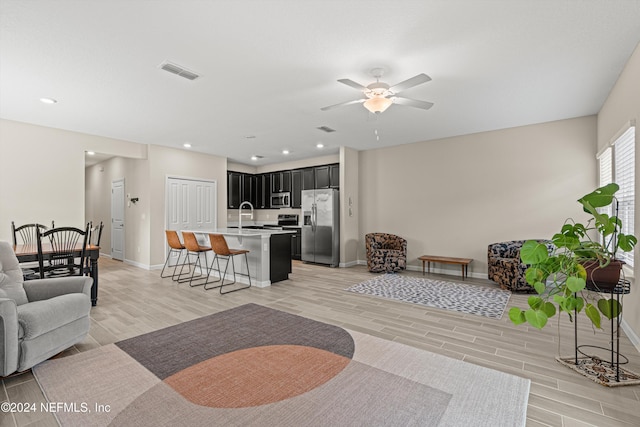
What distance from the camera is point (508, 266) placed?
4.86 meters

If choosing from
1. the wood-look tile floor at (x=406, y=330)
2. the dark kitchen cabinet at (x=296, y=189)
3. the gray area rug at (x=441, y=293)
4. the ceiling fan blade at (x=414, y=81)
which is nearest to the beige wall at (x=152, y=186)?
the wood-look tile floor at (x=406, y=330)

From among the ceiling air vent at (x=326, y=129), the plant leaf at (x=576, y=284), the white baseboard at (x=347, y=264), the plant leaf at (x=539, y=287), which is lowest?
the white baseboard at (x=347, y=264)

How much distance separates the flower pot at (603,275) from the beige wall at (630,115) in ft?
2.76

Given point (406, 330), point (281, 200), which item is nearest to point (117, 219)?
point (281, 200)

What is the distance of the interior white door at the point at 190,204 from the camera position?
7039mm

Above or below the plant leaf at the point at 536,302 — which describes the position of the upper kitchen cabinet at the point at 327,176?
above

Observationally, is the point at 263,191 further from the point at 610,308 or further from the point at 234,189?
the point at 610,308

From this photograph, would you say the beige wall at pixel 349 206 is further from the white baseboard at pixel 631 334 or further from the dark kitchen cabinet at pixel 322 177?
the white baseboard at pixel 631 334

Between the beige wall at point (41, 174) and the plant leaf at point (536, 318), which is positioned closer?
the plant leaf at point (536, 318)

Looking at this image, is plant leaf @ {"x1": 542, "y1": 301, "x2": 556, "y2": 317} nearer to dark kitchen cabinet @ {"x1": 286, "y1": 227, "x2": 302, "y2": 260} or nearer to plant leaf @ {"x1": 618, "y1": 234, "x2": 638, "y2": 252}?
plant leaf @ {"x1": 618, "y1": 234, "x2": 638, "y2": 252}

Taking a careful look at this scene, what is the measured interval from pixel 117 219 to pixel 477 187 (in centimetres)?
854

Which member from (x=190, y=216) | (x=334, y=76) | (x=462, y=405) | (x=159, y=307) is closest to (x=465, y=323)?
(x=462, y=405)

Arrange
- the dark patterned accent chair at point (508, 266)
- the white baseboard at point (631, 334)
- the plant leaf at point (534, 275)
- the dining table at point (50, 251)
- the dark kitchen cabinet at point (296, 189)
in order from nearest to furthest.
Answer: the plant leaf at point (534, 275) < the white baseboard at point (631, 334) < the dining table at point (50, 251) < the dark patterned accent chair at point (508, 266) < the dark kitchen cabinet at point (296, 189)

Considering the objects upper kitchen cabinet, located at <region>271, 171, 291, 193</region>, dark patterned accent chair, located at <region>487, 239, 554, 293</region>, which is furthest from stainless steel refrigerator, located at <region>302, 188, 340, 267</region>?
dark patterned accent chair, located at <region>487, 239, 554, 293</region>
